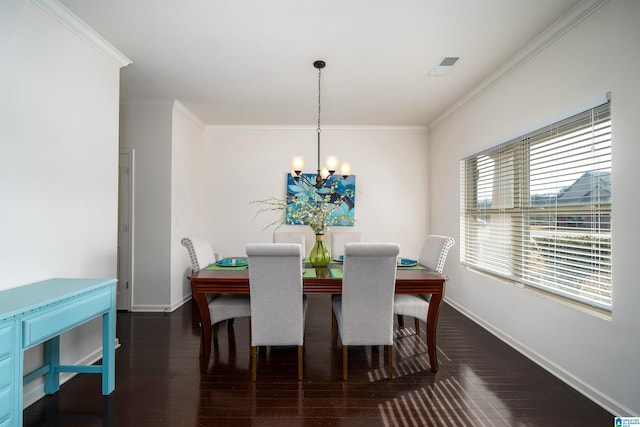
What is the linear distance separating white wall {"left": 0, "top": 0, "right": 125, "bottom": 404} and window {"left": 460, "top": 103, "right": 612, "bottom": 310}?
12.0 feet

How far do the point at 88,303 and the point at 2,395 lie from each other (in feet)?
1.99

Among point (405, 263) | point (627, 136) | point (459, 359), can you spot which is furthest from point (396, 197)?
point (627, 136)

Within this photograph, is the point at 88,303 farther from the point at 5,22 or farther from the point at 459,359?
the point at 459,359

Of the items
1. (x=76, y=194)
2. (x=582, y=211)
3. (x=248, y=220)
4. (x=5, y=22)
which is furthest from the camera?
(x=248, y=220)

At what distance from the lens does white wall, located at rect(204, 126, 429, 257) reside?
16.6ft

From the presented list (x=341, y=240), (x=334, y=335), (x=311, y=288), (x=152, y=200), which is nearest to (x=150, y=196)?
(x=152, y=200)

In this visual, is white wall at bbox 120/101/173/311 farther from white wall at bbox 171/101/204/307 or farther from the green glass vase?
the green glass vase

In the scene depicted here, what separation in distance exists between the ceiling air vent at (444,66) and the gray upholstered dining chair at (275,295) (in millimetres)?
2241

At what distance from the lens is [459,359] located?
2.66 m

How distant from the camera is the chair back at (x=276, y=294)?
2.17 metres

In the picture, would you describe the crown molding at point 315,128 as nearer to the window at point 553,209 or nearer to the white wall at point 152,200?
the white wall at point 152,200

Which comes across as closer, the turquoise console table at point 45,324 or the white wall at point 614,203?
the turquoise console table at point 45,324

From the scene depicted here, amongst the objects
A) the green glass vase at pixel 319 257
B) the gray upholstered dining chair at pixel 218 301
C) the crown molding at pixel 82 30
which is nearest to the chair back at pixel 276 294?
the gray upholstered dining chair at pixel 218 301

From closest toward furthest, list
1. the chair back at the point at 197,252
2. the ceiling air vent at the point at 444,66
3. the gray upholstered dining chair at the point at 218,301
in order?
the gray upholstered dining chair at the point at 218,301
the chair back at the point at 197,252
the ceiling air vent at the point at 444,66
